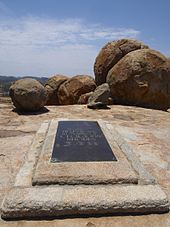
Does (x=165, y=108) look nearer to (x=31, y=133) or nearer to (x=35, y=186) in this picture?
(x=31, y=133)

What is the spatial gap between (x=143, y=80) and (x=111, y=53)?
6.96 feet

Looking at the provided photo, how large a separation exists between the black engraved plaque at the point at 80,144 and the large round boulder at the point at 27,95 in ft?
7.79

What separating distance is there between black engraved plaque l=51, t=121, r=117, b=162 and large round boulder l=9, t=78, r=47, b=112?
238 centimetres

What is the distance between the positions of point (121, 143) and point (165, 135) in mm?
1538

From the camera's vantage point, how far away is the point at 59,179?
2.65 metres

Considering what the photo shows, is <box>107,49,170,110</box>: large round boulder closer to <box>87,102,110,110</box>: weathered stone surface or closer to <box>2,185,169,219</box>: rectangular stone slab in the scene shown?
<box>87,102,110,110</box>: weathered stone surface

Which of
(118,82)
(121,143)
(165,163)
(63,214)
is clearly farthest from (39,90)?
(63,214)

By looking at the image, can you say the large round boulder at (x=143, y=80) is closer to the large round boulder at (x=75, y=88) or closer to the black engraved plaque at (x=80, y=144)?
the large round boulder at (x=75, y=88)

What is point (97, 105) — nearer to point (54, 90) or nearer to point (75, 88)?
point (75, 88)

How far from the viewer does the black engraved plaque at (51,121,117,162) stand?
314 centimetres

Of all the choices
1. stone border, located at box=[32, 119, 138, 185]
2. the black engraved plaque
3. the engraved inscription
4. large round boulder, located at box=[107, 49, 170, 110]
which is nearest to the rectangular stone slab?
stone border, located at box=[32, 119, 138, 185]

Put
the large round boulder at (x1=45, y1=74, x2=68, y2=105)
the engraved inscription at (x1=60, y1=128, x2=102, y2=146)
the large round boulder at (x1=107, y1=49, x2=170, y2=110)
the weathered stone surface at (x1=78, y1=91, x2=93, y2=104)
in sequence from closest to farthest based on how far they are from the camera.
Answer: the engraved inscription at (x1=60, y1=128, x2=102, y2=146) < the large round boulder at (x1=107, y1=49, x2=170, y2=110) < the weathered stone surface at (x1=78, y1=91, x2=93, y2=104) < the large round boulder at (x1=45, y1=74, x2=68, y2=105)

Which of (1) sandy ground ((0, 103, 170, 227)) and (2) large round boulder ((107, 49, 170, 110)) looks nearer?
(1) sandy ground ((0, 103, 170, 227))

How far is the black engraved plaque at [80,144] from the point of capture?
3.14 m
